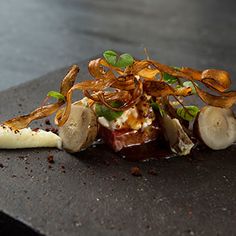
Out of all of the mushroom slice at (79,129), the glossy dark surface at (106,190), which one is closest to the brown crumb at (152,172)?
the glossy dark surface at (106,190)

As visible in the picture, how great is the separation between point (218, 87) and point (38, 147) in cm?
66

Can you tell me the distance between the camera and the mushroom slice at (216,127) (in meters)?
2.44

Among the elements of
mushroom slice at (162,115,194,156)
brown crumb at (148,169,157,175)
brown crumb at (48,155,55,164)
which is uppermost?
mushroom slice at (162,115,194,156)

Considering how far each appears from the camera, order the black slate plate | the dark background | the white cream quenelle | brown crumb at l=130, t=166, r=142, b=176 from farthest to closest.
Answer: the dark background
the white cream quenelle
brown crumb at l=130, t=166, r=142, b=176
the black slate plate

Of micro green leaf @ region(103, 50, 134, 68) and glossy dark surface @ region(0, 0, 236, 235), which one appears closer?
glossy dark surface @ region(0, 0, 236, 235)

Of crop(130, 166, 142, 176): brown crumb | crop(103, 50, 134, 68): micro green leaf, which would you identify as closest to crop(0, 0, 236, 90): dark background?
crop(103, 50, 134, 68): micro green leaf

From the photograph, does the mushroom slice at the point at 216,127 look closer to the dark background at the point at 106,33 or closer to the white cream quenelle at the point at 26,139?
the white cream quenelle at the point at 26,139

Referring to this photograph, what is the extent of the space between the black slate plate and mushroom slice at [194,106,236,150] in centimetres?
4

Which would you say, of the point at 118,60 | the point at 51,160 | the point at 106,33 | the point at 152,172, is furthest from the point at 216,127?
the point at 106,33

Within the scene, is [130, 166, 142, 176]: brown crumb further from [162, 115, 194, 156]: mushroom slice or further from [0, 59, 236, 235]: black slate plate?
[162, 115, 194, 156]: mushroom slice

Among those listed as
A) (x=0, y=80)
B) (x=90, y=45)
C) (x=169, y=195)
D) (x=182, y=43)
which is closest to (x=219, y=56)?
(x=182, y=43)

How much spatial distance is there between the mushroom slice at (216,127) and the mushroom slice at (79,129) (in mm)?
379

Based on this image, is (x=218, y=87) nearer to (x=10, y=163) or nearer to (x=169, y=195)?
(x=169, y=195)

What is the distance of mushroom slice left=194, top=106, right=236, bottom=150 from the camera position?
2441 mm
